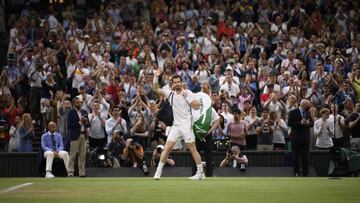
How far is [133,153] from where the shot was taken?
25.2m

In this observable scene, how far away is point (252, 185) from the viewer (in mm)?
17172

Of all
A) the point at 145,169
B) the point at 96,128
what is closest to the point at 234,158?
the point at 145,169

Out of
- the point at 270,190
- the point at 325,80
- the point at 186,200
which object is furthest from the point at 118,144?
the point at 186,200

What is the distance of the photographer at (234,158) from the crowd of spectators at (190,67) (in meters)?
0.71

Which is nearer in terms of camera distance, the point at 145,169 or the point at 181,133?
the point at 181,133

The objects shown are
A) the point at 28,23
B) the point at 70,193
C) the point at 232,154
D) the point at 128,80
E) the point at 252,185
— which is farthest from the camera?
the point at 28,23

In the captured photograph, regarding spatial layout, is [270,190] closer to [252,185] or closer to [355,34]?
[252,185]

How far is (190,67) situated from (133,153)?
20.9 ft

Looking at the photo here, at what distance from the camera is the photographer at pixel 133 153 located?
25045mm

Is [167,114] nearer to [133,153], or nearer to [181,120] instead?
[181,120]

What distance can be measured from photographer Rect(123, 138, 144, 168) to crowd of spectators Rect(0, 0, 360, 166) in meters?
0.07

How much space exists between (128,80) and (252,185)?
12188mm

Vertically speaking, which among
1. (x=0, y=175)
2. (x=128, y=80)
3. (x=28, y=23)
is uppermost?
(x=28, y=23)

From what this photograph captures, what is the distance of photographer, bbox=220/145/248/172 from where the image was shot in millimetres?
25150
